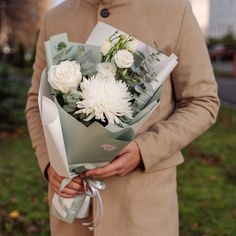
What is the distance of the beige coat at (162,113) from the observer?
197 centimetres

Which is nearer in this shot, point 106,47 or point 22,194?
point 106,47

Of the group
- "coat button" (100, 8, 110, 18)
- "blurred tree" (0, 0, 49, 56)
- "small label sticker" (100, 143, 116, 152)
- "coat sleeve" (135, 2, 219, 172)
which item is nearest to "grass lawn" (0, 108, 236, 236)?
"coat sleeve" (135, 2, 219, 172)

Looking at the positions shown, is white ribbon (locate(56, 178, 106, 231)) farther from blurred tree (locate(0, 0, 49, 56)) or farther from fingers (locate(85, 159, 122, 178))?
blurred tree (locate(0, 0, 49, 56))

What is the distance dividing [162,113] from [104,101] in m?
0.46

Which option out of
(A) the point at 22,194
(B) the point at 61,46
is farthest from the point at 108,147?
(A) the point at 22,194

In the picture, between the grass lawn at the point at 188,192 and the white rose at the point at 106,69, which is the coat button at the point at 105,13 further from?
the grass lawn at the point at 188,192

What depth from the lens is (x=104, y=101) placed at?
5.39 feet

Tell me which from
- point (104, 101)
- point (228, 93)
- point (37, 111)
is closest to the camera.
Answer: point (104, 101)

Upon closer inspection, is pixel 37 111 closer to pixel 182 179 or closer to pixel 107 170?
pixel 107 170

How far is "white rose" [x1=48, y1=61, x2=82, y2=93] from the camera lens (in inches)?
65.1

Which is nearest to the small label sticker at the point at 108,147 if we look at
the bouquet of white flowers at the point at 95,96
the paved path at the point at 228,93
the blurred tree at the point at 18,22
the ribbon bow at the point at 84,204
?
the bouquet of white flowers at the point at 95,96

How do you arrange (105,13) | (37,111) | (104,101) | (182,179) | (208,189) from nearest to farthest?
(104,101) < (105,13) < (37,111) < (208,189) < (182,179)

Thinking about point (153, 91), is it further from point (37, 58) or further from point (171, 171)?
point (37, 58)

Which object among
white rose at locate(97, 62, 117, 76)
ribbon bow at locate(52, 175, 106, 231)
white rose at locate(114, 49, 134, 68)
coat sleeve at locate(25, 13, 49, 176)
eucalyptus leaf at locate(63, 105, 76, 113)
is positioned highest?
white rose at locate(114, 49, 134, 68)
